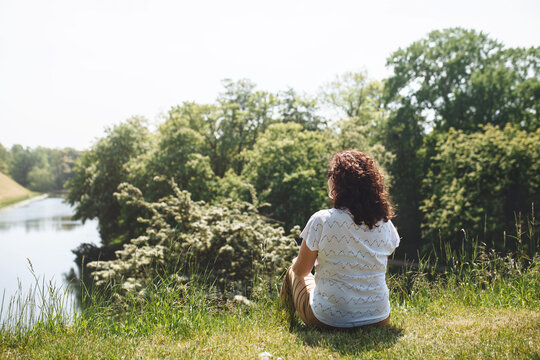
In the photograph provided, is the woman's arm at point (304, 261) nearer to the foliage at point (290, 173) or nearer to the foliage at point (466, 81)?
the foliage at point (290, 173)

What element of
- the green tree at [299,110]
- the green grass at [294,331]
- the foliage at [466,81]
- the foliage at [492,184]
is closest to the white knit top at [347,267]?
the green grass at [294,331]

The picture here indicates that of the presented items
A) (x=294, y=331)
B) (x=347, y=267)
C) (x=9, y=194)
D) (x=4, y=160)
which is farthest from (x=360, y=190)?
(x=4, y=160)

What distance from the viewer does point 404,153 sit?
2314cm

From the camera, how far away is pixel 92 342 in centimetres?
288

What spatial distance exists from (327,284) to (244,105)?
29026 millimetres

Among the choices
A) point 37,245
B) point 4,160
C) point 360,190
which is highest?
point 4,160

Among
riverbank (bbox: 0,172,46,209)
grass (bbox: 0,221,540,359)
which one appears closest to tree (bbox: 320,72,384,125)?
grass (bbox: 0,221,540,359)

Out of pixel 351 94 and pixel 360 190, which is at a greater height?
pixel 351 94

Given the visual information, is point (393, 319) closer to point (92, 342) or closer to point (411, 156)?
point (92, 342)

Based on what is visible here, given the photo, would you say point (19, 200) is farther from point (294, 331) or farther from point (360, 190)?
point (360, 190)

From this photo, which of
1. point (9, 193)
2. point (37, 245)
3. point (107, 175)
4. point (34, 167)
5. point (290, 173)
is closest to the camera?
point (290, 173)

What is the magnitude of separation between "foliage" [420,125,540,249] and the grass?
1271 cm

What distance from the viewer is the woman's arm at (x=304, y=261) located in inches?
110

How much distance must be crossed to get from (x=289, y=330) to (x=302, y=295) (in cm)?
34
